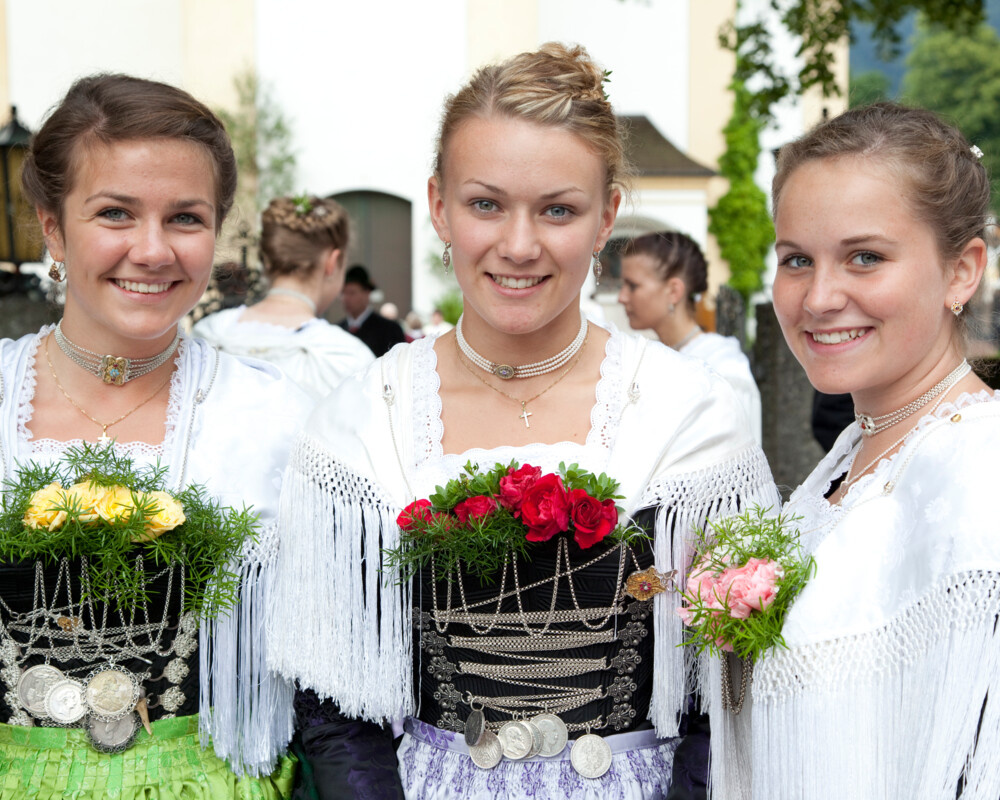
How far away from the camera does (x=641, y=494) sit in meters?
1.95

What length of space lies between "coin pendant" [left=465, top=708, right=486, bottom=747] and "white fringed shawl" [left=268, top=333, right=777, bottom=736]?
0.15m

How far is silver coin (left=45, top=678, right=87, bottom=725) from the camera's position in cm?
198

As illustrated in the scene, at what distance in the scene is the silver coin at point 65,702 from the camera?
198 cm

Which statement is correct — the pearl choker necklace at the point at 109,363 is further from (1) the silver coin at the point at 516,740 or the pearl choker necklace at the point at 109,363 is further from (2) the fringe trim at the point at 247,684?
(1) the silver coin at the point at 516,740

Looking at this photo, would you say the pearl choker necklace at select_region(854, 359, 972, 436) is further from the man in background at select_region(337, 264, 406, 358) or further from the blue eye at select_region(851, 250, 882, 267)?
the man in background at select_region(337, 264, 406, 358)

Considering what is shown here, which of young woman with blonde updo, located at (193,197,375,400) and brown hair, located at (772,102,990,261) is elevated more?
brown hair, located at (772,102,990,261)

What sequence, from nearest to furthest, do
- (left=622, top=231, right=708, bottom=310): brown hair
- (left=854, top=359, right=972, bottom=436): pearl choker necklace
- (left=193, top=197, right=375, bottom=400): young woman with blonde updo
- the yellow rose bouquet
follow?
(left=854, top=359, right=972, bottom=436): pearl choker necklace → the yellow rose bouquet → (left=193, top=197, right=375, bottom=400): young woman with blonde updo → (left=622, top=231, right=708, bottom=310): brown hair

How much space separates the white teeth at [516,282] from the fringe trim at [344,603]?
0.48 metres

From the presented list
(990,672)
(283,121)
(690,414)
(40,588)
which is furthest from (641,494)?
(283,121)

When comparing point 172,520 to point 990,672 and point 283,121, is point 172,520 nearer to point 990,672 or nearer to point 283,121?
point 990,672

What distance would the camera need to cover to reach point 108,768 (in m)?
2.00

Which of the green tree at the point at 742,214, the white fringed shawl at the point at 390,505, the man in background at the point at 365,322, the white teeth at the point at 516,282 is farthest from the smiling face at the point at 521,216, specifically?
the green tree at the point at 742,214

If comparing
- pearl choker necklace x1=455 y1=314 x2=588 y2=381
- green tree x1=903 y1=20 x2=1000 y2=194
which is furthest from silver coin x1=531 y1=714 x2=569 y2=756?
green tree x1=903 y1=20 x2=1000 y2=194

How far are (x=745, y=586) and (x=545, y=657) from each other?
50 centimetres
